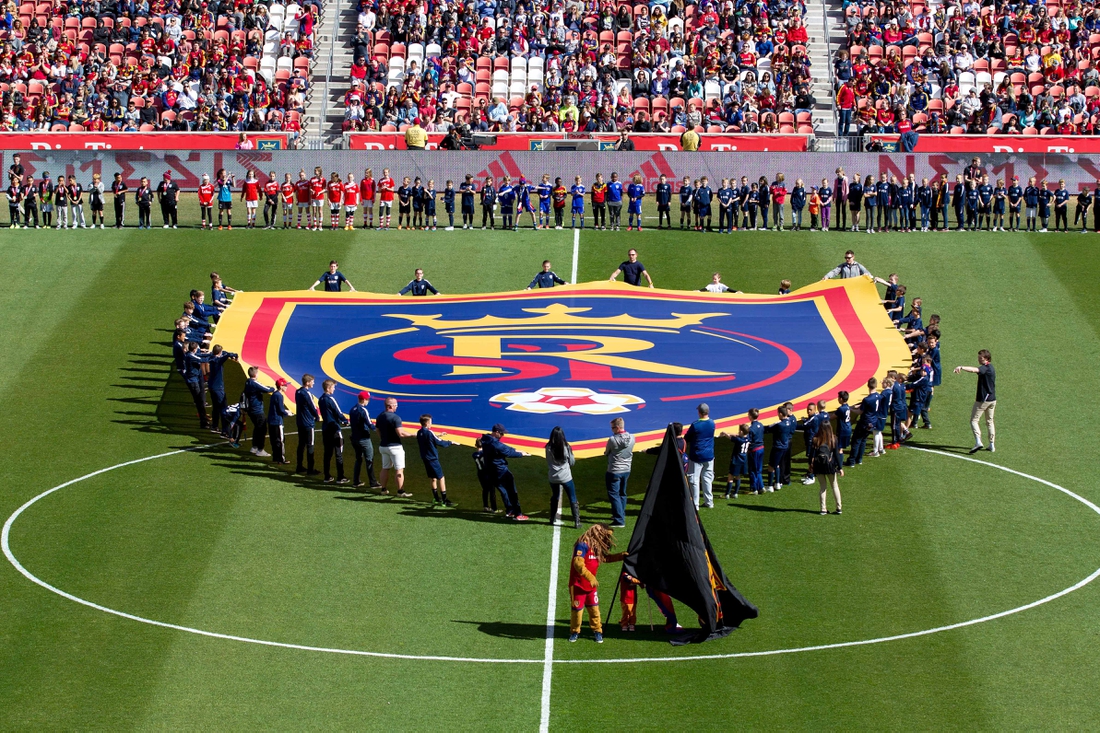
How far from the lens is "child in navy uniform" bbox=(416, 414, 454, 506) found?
82.5ft

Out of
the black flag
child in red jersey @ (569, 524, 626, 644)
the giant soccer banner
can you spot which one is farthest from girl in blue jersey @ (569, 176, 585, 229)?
child in red jersey @ (569, 524, 626, 644)

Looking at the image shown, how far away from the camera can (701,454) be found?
25.2 metres

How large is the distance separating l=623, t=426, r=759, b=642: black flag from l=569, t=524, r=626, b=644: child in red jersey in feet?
1.43

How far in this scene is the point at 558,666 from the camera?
19734mm

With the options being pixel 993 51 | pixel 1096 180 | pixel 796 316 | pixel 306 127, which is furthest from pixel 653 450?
pixel 993 51

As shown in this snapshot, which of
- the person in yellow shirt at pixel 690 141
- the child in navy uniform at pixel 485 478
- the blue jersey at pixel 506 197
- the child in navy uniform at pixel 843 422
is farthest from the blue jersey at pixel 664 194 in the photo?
the child in navy uniform at pixel 485 478

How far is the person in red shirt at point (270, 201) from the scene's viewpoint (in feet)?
146

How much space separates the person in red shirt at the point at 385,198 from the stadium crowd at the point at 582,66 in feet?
18.2

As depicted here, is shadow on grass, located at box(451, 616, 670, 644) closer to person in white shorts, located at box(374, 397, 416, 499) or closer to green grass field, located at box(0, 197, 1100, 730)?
green grass field, located at box(0, 197, 1100, 730)

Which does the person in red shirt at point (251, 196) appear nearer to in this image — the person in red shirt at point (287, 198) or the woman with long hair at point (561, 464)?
the person in red shirt at point (287, 198)

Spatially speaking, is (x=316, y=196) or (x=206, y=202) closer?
(x=206, y=202)

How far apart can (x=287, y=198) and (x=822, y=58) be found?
21.4 m

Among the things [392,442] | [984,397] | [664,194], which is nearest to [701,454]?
[392,442]

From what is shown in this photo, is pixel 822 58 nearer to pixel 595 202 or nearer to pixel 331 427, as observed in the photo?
pixel 595 202
